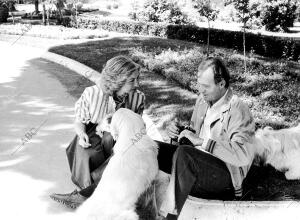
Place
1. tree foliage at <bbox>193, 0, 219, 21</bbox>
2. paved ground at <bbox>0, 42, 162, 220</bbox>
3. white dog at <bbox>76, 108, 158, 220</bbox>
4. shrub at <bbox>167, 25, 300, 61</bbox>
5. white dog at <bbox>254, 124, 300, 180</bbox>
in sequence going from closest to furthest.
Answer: white dog at <bbox>76, 108, 158, 220</bbox> < paved ground at <bbox>0, 42, 162, 220</bbox> < white dog at <bbox>254, 124, 300, 180</bbox> < tree foliage at <bbox>193, 0, 219, 21</bbox> < shrub at <bbox>167, 25, 300, 61</bbox>

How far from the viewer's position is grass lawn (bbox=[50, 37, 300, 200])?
3900 mm

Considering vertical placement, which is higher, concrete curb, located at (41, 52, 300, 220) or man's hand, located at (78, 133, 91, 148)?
man's hand, located at (78, 133, 91, 148)

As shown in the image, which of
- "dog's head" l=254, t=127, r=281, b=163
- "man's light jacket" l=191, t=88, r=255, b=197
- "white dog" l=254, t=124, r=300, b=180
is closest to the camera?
"man's light jacket" l=191, t=88, r=255, b=197

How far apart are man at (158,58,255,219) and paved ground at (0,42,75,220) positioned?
1.21 m

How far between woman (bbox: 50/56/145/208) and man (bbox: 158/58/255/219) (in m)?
0.74

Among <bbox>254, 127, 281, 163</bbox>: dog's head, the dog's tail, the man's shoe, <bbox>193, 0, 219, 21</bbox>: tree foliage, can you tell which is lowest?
the man's shoe

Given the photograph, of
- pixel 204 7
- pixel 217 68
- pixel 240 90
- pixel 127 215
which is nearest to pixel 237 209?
pixel 127 215

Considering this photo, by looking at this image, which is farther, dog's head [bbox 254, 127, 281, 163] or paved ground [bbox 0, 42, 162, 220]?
dog's head [bbox 254, 127, 281, 163]

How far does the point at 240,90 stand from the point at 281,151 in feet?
13.0

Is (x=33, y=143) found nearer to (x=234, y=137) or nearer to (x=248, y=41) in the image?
Result: (x=234, y=137)

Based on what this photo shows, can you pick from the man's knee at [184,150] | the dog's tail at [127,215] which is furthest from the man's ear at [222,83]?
the dog's tail at [127,215]

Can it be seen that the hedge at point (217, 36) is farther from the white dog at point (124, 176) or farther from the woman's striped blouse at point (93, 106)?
the white dog at point (124, 176)

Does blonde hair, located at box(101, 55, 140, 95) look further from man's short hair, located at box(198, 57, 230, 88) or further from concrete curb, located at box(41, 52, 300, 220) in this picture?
concrete curb, located at box(41, 52, 300, 220)

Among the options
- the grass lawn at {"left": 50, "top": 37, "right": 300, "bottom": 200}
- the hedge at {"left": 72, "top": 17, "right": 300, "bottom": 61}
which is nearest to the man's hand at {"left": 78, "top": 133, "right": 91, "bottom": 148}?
the grass lawn at {"left": 50, "top": 37, "right": 300, "bottom": 200}
